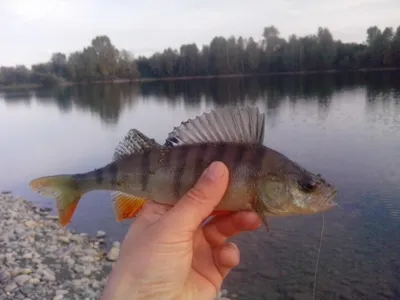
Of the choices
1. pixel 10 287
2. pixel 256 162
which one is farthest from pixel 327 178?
pixel 256 162

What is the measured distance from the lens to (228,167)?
2801 mm

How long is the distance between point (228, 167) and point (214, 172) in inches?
7.0

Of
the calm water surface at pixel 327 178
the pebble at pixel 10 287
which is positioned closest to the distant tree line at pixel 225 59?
the calm water surface at pixel 327 178

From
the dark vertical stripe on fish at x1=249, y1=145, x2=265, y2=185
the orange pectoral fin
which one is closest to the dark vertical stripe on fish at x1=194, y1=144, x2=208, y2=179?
the dark vertical stripe on fish at x1=249, y1=145, x2=265, y2=185

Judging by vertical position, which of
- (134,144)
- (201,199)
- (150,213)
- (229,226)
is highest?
(134,144)

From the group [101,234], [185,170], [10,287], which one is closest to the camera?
[185,170]

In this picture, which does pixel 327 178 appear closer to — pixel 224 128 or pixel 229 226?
pixel 229 226

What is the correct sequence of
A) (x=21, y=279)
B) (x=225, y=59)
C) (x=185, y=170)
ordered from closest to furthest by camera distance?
1. (x=185, y=170)
2. (x=21, y=279)
3. (x=225, y=59)

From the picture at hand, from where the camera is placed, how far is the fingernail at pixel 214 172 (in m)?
2.65

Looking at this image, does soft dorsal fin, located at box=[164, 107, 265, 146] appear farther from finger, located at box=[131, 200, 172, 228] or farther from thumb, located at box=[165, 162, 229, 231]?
finger, located at box=[131, 200, 172, 228]

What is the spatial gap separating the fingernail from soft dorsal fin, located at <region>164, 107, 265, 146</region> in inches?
12.1

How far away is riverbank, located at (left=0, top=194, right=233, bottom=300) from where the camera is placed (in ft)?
24.2

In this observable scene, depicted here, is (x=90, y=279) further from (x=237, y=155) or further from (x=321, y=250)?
(x=237, y=155)

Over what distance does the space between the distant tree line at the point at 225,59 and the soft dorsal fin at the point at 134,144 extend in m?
85.1
